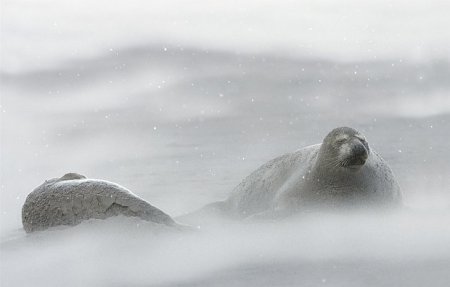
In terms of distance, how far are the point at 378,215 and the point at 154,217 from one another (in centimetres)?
286

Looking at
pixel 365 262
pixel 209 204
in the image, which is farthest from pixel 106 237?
pixel 209 204

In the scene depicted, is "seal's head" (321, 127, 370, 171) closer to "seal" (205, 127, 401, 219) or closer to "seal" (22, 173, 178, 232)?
"seal" (205, 127, 401, 219)

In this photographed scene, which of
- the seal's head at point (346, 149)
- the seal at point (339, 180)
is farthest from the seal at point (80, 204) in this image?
the seal's head at point (346, 149)

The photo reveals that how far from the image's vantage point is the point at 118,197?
34.3 ft

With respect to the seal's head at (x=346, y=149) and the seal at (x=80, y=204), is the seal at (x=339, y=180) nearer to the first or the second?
the seal's head at (x=346, y=149)

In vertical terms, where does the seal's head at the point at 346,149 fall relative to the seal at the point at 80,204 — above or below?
above

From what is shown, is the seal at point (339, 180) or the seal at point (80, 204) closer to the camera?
the seal at point (80, 204)

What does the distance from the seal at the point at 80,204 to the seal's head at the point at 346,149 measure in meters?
2.63

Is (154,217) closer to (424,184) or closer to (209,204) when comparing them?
(209,204)

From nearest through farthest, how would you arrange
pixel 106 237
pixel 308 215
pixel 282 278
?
pixel 282 278, pixel 106 237, pixel 308 215

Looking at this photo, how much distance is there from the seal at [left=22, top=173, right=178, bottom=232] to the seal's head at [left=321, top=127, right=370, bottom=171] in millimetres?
2632

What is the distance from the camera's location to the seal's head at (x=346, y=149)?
11805 mm

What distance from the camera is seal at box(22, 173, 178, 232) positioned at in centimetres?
1033


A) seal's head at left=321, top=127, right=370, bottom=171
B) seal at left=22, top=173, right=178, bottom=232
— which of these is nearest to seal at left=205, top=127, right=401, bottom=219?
seal's head at left=321, top=127, right=370, bottom=171
